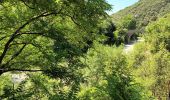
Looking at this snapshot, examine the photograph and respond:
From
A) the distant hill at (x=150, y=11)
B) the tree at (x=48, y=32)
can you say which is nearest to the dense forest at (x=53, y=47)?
the tree at (x=48, y=32)

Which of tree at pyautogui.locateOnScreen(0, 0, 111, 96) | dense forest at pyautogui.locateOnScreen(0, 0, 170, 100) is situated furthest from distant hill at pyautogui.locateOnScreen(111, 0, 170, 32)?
tree at pyautogui.locateOnScreen(0, 0, 111, 96)

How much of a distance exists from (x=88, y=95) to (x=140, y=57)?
3240 cm

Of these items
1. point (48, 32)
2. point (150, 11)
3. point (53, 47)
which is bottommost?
point (150, 11)

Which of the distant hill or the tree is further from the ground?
the tree

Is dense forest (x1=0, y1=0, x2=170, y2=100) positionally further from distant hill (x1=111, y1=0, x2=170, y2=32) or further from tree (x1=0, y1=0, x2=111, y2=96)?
distant hill (x1=111, y1=0, x2=170, y2=32)

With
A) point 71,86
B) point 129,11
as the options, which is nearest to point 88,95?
point 71,86

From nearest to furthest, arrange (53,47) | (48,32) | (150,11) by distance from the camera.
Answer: (53,47)
(48,32)
(150,11)

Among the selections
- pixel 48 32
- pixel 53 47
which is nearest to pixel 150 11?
pixel 48 32

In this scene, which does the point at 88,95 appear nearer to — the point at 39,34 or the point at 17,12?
the point at 39,34

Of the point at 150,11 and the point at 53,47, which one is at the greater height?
the point at 53,47

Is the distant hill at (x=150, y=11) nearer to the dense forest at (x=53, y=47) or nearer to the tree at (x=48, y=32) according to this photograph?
the dense forest at (x=53, y=47)

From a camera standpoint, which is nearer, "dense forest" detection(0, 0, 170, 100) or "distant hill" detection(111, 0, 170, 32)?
"dense forest" detection(0, 0, 170, 100)

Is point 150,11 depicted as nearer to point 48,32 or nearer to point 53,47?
point 48,32

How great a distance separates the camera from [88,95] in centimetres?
1677
